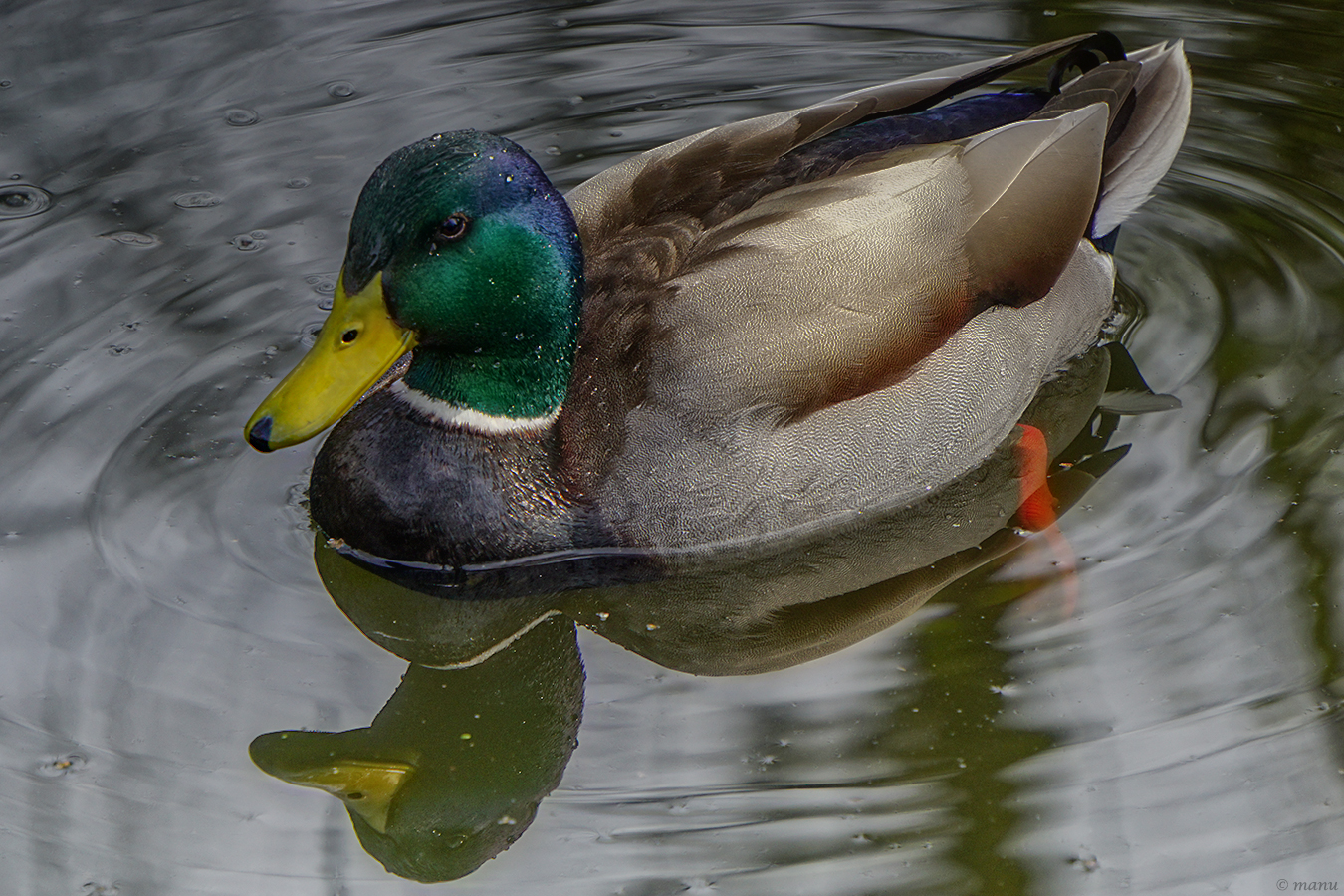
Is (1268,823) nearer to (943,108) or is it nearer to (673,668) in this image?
(673,668)

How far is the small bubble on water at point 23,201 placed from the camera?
20.2ft

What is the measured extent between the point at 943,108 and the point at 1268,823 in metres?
2.62

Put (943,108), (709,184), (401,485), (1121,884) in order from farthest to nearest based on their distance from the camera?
(943,108)
(709,184)
(401,485)
(1121,884)

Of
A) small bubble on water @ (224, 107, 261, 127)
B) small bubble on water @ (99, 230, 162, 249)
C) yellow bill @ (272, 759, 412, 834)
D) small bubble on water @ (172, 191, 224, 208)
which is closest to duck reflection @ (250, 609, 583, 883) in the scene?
yellow bill @ (272, 759, 412, 834)

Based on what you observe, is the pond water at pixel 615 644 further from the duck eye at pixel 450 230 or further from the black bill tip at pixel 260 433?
the duck eye at pixel 450 230

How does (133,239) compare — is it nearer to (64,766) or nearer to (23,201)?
(23,201)

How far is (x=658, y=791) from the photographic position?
3721 mm

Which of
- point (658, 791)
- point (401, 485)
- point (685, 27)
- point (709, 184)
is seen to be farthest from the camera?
point (685, 27)

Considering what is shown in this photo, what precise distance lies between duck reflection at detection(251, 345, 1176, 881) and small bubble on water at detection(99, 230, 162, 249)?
2.01m

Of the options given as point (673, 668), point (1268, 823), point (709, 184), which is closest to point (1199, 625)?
point (1268, 823)

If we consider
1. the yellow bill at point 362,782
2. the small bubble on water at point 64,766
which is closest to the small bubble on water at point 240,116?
the small bubble on water at point 64,766

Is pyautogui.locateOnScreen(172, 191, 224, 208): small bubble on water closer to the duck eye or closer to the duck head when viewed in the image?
the duck head

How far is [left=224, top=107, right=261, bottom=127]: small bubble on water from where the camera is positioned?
6727 millimetres

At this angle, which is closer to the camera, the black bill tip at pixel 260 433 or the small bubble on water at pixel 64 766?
the small bubble on water at pixel 64 766
